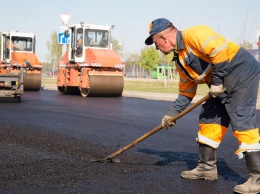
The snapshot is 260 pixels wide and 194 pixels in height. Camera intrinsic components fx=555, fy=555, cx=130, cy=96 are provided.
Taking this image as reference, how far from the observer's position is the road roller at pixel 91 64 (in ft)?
63.8

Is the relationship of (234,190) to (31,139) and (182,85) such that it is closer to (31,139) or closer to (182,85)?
(182,85)

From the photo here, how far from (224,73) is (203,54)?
244 millimetres

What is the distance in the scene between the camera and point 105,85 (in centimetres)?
1934

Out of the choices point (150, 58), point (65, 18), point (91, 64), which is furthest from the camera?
point (150, 58)

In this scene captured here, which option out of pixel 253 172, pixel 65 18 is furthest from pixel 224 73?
pixel 65 18

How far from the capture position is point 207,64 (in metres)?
4.80

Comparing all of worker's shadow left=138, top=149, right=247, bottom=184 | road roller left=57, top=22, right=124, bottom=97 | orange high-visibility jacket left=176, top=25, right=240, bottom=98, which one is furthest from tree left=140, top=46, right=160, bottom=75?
orange high-visibility jacket left=176, top=25, right=240, bottom=98

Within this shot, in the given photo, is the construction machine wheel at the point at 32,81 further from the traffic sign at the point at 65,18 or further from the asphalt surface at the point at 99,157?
the asphalt surface at the point at 99,157

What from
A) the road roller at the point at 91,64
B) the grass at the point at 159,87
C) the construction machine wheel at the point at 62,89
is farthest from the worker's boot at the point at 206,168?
the grass at the point at 159,87

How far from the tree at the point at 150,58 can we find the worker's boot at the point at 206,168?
5301 cm

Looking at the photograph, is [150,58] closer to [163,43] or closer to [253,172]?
[163,43]

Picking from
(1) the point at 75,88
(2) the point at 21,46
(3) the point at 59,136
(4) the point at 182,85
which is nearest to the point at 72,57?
(1) the point at 75,88

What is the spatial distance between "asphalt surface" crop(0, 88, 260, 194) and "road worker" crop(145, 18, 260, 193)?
0.43m

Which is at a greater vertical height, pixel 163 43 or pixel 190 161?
pixel 163 43
